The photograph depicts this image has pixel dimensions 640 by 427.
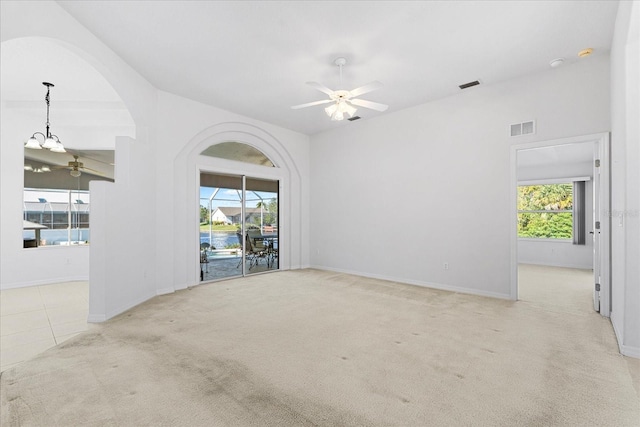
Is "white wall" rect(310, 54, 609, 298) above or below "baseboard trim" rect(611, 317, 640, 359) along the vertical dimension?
above

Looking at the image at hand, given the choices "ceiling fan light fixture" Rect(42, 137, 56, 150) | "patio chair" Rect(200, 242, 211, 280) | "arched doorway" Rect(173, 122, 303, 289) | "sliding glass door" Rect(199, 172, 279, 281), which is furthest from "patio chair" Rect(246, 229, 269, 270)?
"ceiling fan light fixture" Rect(42, 137, 56, 150)

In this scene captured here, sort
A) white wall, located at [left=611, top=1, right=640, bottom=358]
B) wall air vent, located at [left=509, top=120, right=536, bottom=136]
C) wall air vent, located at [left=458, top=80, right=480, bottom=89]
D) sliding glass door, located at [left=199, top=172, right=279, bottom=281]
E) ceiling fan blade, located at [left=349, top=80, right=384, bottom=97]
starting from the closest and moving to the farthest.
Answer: white wall, located at [left=611, top=1, right=640, bottom=358] < ceiling fan blade, located at [left=349, top=80, right=384, bottom=97] < wall air vent, located at [left=509, top=120, right=536, bottom=136] < wall air vent, located at [left=458, top=80, right=480, bottom=89] < sliding glass door, located at [left=199, top=172, right=279, bottom=281]

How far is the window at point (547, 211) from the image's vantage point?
821 cm

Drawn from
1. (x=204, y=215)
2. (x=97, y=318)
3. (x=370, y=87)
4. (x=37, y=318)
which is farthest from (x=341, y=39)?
(x=37, y=318)

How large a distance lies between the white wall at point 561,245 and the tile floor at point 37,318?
10.0 m

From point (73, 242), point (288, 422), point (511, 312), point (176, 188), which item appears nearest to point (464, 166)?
point (511, 312)

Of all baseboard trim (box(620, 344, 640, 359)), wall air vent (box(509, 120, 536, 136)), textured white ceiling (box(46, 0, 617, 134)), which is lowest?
baseboard trim (box(620, 344, 640, 359))

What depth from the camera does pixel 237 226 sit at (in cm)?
644

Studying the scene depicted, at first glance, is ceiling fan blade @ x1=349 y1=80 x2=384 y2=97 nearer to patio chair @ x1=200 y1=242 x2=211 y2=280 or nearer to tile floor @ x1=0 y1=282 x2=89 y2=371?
patio chair @ x1=200 y1=242 x2=211 y2=280

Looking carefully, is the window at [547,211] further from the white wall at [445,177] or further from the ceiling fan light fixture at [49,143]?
the ceiling fan light fixture at [49,143]

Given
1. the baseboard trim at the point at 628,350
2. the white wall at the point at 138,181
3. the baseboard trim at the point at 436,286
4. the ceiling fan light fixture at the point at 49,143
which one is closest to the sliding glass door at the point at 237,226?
the white wall at the point at 138,181

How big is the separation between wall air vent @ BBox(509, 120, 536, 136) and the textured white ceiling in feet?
2.40

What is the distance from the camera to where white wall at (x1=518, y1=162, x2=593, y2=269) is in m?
7.58

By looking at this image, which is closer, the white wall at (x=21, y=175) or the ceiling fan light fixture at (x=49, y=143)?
the white wall at (x=21, y=175)
